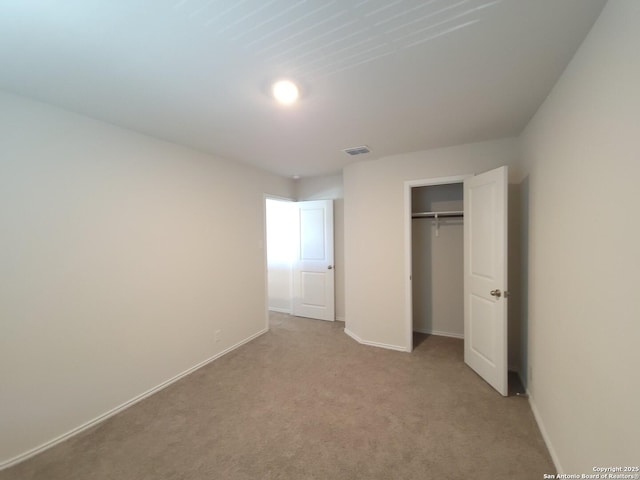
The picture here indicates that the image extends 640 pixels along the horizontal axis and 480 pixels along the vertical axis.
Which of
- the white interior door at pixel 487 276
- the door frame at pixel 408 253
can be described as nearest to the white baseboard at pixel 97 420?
the door frame at pixel 408 253

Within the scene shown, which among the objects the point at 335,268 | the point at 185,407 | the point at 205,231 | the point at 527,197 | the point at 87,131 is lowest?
the point at 185,407

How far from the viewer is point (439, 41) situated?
1306 mm

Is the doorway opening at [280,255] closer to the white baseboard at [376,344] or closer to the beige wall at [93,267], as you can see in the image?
the white baseboard at [376,344]

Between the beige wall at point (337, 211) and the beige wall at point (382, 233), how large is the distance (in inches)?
25.9

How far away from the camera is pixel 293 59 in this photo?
1.43 m

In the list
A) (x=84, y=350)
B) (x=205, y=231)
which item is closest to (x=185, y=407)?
(x=84, y=350)

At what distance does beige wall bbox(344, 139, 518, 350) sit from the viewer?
309 centimetres

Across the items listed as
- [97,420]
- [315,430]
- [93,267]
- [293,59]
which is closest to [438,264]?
[315,430]

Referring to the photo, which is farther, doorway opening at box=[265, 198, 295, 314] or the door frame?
doorway opening at box=[265, 198, 295, 314]

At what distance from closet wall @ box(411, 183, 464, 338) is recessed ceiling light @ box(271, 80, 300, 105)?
2444mm

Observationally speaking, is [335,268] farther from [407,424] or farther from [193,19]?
[193,19]

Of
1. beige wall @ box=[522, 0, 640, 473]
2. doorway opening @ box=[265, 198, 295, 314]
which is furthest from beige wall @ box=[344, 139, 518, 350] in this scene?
doorway opening @ box=[265, 198, 295, 314]

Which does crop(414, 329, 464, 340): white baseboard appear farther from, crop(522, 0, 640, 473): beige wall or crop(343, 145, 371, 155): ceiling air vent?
crop(343, 145, 371, 155): ceiling air vent

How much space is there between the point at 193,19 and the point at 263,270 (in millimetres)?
3180
